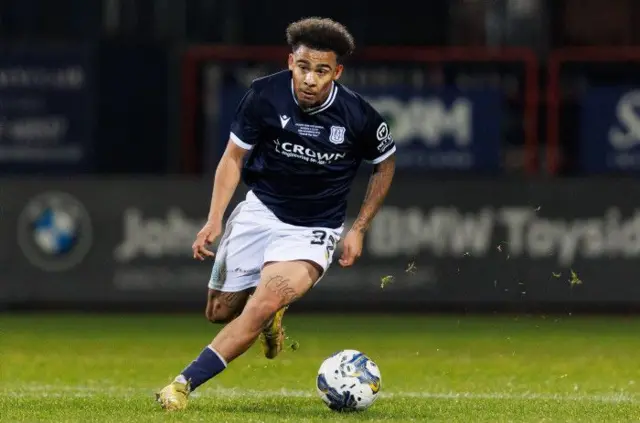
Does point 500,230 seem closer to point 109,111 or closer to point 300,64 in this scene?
point 109,111

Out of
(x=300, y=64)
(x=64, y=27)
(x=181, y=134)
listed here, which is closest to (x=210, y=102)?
(x=181, y=134)

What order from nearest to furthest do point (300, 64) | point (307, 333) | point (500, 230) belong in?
point (300, 64), point (307, 333), point (500, 230)

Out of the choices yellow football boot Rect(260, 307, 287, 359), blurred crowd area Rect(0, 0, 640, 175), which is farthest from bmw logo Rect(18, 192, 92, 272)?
yellow football boot Rect(260, 307, 287, 359)

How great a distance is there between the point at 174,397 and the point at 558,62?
1067 centimetres

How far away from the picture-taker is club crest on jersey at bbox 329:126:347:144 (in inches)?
406

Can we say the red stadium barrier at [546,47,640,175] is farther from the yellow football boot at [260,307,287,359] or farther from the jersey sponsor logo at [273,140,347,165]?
the jersey sponsor logo at [273,140,347,165]

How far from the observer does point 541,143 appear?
63.7 feet

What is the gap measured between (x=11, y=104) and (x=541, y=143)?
5.70m

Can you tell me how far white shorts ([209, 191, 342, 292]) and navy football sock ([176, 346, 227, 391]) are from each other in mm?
768

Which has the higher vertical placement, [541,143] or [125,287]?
[541,143]

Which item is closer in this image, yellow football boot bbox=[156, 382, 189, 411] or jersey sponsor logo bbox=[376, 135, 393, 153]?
yellow football boot bbox=[156, 382, 189, 411]

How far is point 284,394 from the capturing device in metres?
11.2

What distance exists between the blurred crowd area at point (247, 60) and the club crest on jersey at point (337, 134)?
347 inches

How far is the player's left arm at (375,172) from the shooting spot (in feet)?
Answer: 34.2
